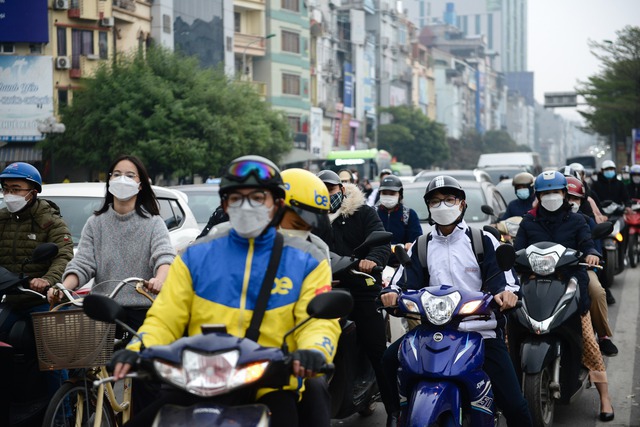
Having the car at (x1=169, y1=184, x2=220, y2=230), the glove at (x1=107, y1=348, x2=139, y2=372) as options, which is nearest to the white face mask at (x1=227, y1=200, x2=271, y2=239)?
the glove at (x1=107, y1=348, x2=139, y2=372)

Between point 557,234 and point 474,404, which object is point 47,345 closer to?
point 474,404

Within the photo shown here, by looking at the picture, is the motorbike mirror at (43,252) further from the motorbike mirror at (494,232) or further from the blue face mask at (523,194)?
the blue face mask at (523,194)

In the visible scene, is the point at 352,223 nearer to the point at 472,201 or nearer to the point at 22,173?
the point at 22,173

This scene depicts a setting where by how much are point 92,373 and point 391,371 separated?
1.58 m

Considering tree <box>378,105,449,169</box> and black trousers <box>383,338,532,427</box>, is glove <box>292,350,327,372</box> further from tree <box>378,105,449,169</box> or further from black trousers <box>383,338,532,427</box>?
tree <box>378,105,449,169</box>

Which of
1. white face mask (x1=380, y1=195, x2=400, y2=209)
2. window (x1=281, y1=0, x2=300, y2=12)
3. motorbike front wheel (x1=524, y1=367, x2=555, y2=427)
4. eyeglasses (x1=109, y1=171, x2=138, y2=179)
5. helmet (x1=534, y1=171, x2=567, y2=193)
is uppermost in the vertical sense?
window (x1=281, y1=0, x2=300, y2=12)

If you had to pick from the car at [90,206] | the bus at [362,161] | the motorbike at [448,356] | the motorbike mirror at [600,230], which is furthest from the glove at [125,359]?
the bus at [362,161]

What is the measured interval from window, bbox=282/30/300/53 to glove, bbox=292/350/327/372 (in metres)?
70.0

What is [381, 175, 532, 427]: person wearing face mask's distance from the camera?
5.93 m

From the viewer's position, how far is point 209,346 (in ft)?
11.8

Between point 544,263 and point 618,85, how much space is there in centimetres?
5418

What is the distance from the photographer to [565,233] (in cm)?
802

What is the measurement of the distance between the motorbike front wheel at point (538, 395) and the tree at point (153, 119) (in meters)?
34.8

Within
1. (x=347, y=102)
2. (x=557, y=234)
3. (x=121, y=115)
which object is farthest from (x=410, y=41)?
(x=557, y=234)
